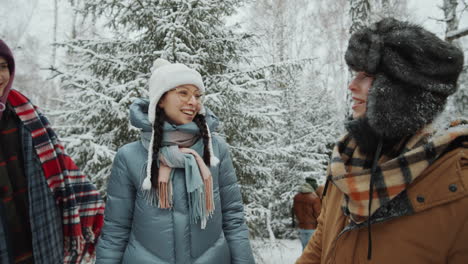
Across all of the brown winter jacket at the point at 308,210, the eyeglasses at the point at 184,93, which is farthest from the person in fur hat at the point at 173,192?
the brown winter jacket at the point at 308,210

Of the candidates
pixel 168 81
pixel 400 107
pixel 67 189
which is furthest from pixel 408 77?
pixel 67 189

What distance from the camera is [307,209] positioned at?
664 centimetres

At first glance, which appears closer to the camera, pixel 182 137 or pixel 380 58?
pixel 380 58

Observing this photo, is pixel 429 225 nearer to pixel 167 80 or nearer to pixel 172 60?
pixel 167 80

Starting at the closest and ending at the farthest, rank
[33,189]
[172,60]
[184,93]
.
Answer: [33,189] < [184,93] < [172,60]

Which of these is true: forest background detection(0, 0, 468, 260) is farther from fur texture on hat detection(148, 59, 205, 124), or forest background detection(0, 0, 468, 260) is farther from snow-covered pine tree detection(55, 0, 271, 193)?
fur texture on hat detection(148, 59, 205, 124)

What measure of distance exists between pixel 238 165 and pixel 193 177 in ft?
9.57

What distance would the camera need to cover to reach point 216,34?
4922 millimetres

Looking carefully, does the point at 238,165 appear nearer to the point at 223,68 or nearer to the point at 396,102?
the point at 223,68

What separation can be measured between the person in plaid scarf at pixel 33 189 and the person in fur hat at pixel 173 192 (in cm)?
26

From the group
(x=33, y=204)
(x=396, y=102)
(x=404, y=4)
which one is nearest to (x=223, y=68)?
(x=33, y=204)

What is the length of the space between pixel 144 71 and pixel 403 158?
4187 millimetres

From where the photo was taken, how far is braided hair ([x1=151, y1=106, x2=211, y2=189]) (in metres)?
2.07

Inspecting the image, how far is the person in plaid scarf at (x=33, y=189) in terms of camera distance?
6.00ft
